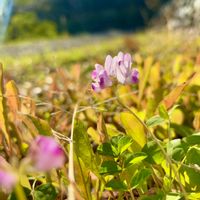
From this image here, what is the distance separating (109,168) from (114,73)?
0.29ft

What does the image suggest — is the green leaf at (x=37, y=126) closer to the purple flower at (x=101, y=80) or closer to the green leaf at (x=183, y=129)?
the purple flower at (x=101, y=80)

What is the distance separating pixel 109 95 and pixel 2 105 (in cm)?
44

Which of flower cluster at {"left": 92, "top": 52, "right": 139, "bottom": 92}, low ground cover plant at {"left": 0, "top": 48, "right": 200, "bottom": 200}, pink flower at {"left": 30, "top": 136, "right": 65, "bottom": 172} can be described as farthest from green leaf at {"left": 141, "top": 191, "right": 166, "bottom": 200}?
pink flower at {"left": 30, "top": 136, "right": 65, "bottom": 172}

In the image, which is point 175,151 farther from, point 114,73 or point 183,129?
point 183,129

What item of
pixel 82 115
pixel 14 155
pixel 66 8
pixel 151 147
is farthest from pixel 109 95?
pixel 66 8

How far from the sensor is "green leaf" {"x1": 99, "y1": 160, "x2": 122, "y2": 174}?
1.58ft

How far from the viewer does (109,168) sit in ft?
1.59

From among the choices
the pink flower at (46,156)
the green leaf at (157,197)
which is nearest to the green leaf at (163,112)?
the green leaf at (157,197)

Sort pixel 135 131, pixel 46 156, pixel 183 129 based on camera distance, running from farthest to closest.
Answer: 1. pixel 183 129
2. pixel 135 131
3. pixel 46 156

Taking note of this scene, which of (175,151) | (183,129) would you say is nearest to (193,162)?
(175,151)

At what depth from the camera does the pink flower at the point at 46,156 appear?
0.77ft

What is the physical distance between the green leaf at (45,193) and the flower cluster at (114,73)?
0.10 metres

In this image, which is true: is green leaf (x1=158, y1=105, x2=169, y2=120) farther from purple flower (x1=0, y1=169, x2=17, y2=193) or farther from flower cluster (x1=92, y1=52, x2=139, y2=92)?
purple flower (x1=0, y1=169, x2=17, y2=193)

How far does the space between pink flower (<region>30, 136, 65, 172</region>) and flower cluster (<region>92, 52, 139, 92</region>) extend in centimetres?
21
